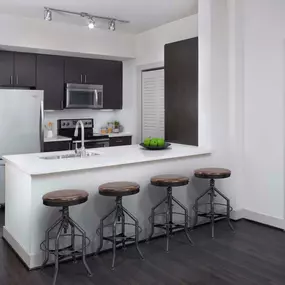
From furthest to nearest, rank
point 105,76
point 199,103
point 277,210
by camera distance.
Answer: point 105,76
point 199,103
point 277,210

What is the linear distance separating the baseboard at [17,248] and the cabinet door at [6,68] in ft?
8.21

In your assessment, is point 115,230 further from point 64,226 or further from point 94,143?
point 94,143

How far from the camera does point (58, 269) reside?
10.2 ft

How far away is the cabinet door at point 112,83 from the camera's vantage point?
6.46 meters

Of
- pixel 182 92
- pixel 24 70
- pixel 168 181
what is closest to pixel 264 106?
pixel 182 92

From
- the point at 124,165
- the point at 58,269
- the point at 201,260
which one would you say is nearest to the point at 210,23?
the point at 124,165

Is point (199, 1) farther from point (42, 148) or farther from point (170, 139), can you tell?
point (42, 148)

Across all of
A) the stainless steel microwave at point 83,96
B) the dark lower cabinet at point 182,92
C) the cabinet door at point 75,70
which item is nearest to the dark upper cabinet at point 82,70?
the cabinet door at point 75,70

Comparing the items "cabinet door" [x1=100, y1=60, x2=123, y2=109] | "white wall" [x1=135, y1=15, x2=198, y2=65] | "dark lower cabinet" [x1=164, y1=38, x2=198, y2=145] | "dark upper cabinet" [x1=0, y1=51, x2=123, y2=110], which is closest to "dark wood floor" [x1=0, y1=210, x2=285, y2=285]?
"dark lower cabinet" [x1=164, y1=38, x2=198, y2=145]

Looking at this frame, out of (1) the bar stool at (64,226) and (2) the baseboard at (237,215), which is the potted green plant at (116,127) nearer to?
(2) the baseboard at (237,215)

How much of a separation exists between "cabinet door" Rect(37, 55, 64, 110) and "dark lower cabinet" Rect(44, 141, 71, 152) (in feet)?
1.99

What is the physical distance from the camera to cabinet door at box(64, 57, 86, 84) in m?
6.00

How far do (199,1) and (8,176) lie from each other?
3.02 meters

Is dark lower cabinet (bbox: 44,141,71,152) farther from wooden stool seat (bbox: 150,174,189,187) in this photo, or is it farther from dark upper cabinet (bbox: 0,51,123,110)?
wooden stool seat (bbox: 150,174,189,187)
